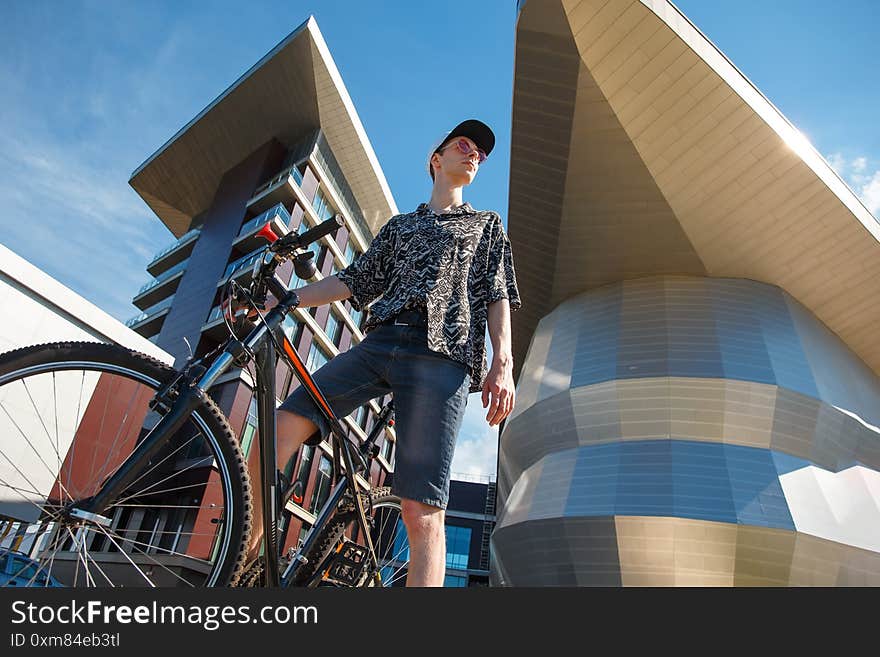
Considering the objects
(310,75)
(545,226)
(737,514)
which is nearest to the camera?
(737,514)

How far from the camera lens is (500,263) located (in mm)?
2295

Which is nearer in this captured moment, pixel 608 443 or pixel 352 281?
pixel 352 281

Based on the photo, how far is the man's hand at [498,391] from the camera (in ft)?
6.53

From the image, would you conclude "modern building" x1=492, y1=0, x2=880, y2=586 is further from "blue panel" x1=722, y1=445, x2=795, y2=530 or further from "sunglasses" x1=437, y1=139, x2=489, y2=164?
"sunglasses" x1=437, y1=139, x2=489, y2=164

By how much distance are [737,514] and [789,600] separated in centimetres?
1003

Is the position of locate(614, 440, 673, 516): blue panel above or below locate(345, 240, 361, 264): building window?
below

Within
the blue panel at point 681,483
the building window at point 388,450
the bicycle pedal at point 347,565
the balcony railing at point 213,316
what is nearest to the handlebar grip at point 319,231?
the bicycle pedal at point 347,565

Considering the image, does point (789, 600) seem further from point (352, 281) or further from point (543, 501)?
point (543, 501)

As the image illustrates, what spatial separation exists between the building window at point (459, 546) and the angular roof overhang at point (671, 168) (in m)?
37.4

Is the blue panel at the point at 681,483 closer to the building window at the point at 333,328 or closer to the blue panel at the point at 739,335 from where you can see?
the blue panel at the point at 739,335

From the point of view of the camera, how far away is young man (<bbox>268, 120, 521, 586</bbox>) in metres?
1.82

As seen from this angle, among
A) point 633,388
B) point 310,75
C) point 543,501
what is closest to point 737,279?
point 633,388

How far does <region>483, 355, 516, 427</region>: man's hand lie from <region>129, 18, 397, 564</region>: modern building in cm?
2217

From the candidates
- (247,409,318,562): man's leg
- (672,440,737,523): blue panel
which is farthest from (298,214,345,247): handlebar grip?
(672,440,737,523): blue panel
